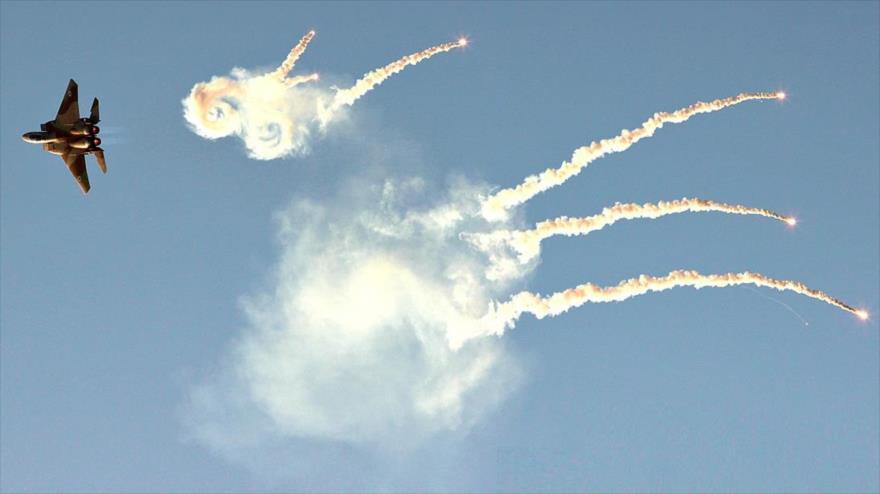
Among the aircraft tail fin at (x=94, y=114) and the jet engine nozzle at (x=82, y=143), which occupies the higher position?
the aircraft tail fin at (x=94, y=114)

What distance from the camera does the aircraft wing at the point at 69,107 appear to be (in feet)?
391

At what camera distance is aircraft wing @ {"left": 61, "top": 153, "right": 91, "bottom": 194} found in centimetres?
12438

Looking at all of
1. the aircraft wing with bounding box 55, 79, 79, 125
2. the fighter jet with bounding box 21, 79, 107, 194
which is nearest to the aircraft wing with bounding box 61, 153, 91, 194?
the fighter jet with bounding box 21, 79, 107, 194

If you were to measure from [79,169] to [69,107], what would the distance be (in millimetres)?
8698

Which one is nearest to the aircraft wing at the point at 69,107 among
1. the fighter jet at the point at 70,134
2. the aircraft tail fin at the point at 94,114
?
the fighter jet at the point at 70,134

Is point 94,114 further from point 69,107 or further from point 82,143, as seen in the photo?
point 69,107

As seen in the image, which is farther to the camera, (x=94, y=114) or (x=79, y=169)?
(x=79, y=169)

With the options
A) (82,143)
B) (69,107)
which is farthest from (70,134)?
(69,107)

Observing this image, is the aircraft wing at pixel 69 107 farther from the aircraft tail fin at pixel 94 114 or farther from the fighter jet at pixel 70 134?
the aircraft tail fin at pixel 94 114

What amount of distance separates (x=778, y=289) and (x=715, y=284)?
663 centimetres

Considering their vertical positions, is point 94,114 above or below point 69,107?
below

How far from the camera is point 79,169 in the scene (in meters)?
126

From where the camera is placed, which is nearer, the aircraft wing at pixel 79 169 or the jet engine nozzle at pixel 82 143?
the jet engine nozzle at pixel 82 143

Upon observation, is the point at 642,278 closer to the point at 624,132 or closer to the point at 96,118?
the point at 624,132
